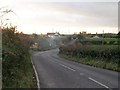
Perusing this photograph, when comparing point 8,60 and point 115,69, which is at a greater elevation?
point 8,60

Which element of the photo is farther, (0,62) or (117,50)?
(117,50)

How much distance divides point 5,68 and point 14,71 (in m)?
0.71

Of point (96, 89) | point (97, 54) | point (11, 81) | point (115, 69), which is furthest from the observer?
point (97, 54)

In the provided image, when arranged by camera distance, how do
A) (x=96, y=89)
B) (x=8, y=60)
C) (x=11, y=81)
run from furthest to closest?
(x=96, y=89), (x=8, y=60), (x=11, y=81)

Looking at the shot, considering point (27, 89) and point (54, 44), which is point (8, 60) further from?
point (54, 44)

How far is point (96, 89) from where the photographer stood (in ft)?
52.1

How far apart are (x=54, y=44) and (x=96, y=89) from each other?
13886cm

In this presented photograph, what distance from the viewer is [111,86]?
56.0 ft

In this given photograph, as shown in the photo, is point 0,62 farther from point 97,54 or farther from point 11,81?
point 97,54

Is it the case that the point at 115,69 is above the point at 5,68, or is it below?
below

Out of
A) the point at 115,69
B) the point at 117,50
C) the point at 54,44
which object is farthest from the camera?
the point at 54,44

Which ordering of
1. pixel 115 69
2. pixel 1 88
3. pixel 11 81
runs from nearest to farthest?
pixel 1 88
pixel 11 81
pixel 115 69

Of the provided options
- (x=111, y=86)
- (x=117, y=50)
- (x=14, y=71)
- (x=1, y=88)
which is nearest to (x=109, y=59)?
(x=117, y=50)

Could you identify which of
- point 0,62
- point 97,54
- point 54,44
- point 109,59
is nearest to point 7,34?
point 0,62
